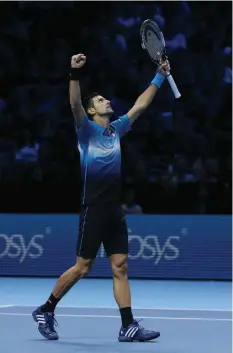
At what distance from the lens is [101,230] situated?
5.66m

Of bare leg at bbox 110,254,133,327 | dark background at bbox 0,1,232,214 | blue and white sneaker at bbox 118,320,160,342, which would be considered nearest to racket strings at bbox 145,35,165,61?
bare leg at bbox 110,254,133,327

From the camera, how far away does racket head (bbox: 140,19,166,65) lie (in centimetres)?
625

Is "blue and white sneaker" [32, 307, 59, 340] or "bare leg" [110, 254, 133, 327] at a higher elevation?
"bare leg" [110, 254, 133, 327]

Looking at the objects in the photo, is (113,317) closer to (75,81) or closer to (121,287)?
(121,287)

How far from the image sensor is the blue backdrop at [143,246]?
33.0ft

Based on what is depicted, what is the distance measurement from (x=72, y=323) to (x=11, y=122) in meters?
7.41

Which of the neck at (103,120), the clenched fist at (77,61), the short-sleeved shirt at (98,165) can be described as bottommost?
the short-sleeved shirt at (98,165)

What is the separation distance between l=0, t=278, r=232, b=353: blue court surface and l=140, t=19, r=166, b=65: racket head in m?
2.15

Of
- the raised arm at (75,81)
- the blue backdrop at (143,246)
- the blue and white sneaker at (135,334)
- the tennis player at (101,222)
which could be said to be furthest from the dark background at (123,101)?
the raised arm at (75,81)

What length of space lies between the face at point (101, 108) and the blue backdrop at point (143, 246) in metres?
4.48

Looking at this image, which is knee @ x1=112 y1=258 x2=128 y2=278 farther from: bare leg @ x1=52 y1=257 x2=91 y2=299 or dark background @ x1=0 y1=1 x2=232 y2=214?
dark background @ x1=0 y1=1 x2=232 y2=214

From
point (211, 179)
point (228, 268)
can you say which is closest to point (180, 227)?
point (228, 268)

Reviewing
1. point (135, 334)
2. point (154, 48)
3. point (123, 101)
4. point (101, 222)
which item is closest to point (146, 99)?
point (154, 48)

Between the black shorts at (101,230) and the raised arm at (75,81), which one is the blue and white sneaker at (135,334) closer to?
the black shorts at (101,230)
